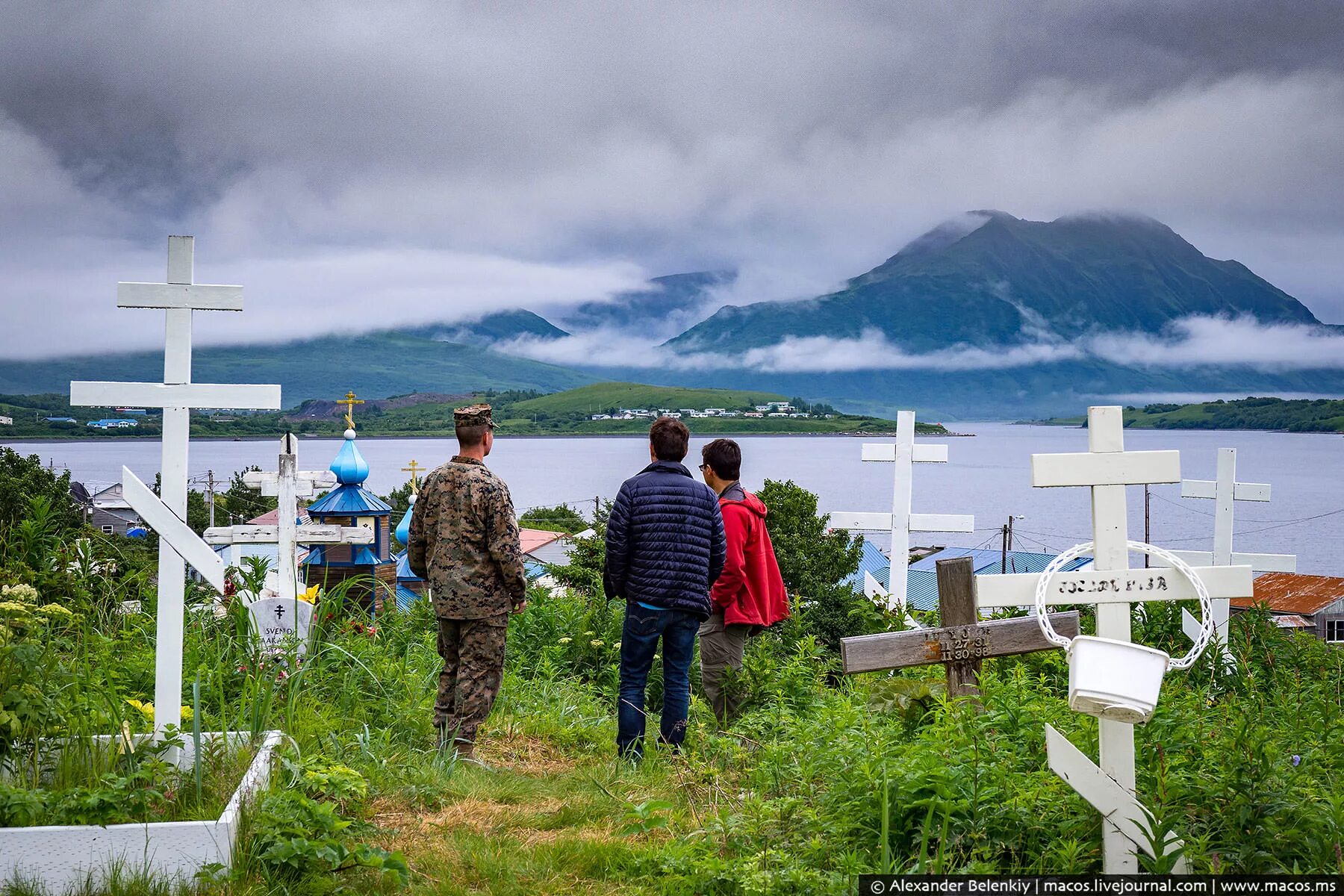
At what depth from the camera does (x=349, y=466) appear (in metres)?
18.1

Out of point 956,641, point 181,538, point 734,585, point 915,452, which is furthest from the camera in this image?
point 915,452

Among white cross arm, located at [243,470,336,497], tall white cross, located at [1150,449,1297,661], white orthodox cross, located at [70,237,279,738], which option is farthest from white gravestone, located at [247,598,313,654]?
tall white cross, located at [1150,449,1297,661]

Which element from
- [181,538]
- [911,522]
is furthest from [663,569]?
[911,522]

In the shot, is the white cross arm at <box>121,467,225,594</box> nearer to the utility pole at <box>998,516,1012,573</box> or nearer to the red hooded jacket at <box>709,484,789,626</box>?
the red hooded jacket at <box>709,484,789,626</box>

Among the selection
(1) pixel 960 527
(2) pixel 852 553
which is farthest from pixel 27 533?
(2) pixel 852 553

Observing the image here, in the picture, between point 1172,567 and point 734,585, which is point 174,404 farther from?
point 1172,567

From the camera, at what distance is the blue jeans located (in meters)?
5.85

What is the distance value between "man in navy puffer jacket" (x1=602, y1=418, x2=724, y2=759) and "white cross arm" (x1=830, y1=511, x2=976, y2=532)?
6302mm

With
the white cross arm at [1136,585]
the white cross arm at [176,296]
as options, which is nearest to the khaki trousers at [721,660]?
the white cross arm at [1136,585]

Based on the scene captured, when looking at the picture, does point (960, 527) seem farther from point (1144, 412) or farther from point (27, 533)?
point (1144, 412)

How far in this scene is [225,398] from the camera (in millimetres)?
4730

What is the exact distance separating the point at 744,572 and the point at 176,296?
375cm

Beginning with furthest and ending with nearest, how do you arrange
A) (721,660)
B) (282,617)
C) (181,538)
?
(721,660) < (282,617) < (181,538)

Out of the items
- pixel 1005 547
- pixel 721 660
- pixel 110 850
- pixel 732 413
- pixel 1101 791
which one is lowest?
pixel 1005 547
